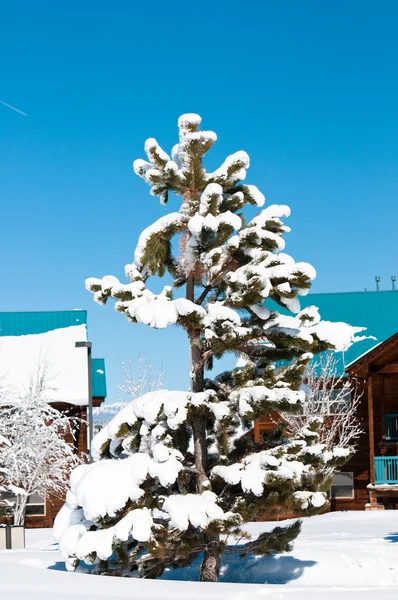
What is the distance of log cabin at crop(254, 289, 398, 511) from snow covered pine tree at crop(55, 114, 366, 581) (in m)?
12.8

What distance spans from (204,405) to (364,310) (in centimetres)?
2159

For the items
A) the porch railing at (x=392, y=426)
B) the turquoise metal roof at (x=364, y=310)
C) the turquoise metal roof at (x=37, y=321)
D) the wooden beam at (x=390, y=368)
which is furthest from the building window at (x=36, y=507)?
the wooden beam at (x=390, y=368)

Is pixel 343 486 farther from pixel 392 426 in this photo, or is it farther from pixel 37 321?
pixel 37 321

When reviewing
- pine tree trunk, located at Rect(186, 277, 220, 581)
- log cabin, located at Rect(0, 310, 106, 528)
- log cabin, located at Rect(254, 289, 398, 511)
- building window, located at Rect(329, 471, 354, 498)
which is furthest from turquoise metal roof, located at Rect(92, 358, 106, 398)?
pine tree trunk, located at Rect(186, 277, 220, 581)

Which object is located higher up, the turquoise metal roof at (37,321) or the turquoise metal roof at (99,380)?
the turquoise metal roof at (37,321)

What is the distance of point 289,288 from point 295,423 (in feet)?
47.9

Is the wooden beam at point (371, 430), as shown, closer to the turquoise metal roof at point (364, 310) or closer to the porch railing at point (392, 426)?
the porch railing at point (392, 426)

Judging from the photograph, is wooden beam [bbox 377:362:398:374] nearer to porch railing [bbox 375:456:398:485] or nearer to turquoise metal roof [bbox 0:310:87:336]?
porch railing [bbox 375:456:398:485]

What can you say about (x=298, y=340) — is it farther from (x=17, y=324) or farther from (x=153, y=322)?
(x=17, y=324)

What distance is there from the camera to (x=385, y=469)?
29391 millimetres

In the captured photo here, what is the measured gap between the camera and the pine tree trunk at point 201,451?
577 inches

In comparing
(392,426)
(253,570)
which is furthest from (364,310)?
(253,570)

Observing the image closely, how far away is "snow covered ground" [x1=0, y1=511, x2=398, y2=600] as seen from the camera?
429 inches

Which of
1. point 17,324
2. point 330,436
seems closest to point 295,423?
point 330,436
